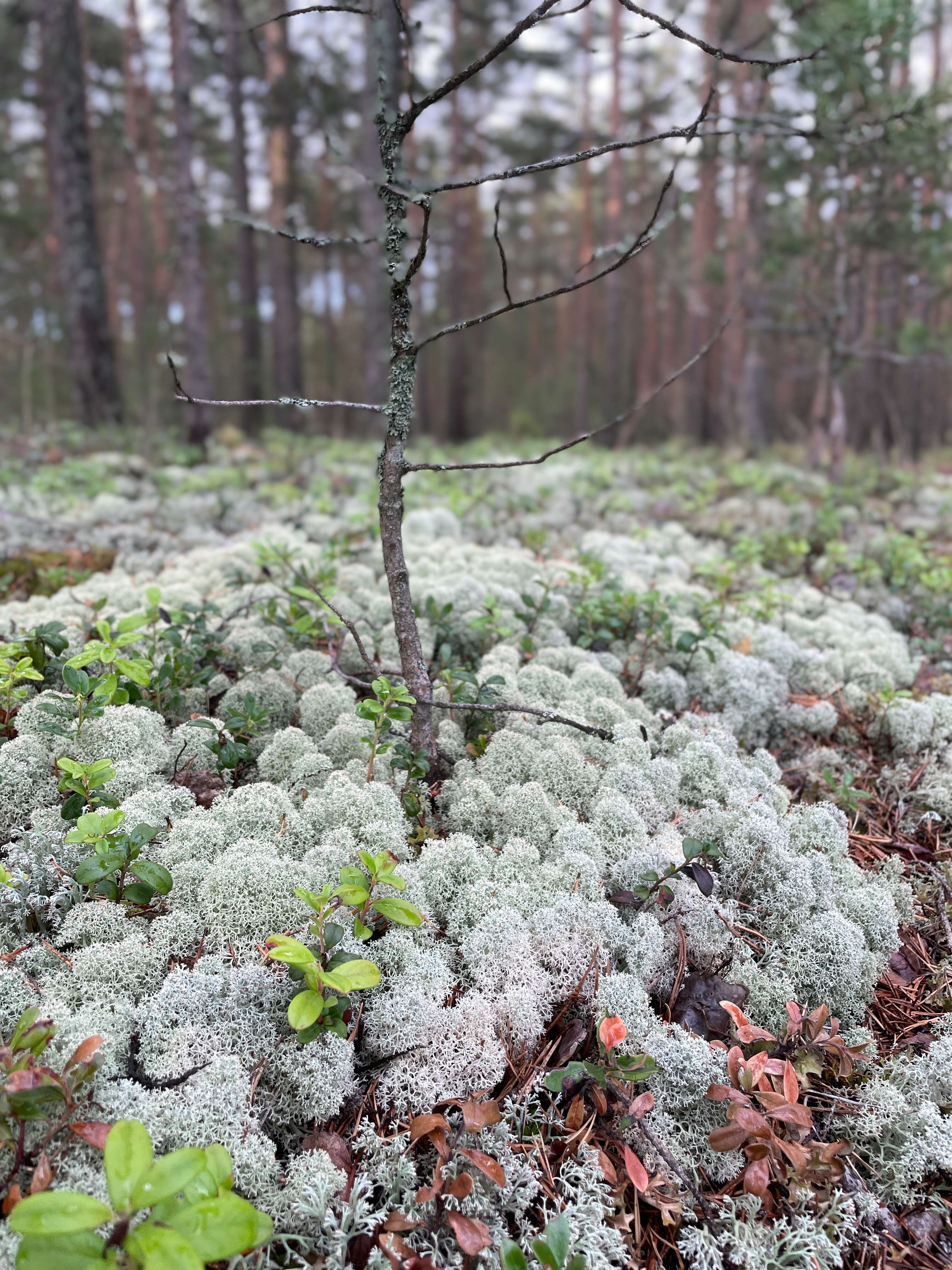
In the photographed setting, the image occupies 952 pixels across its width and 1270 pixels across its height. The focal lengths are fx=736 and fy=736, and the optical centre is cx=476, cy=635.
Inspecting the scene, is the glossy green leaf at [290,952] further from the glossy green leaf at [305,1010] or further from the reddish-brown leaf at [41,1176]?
the reddish-brown leaf at [41,1176]

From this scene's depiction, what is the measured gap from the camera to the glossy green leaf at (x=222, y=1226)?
1.11 meters

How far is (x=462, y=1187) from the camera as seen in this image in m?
1.35

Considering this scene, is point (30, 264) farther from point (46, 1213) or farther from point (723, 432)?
point (46, 1213)

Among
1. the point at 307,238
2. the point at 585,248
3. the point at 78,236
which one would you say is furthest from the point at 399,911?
the point at 585,248

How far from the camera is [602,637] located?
3.22 metres

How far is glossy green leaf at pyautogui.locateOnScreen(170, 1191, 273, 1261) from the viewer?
3.64 feet

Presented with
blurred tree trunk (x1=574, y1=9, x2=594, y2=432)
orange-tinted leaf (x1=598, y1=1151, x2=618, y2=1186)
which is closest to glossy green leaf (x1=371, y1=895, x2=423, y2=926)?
orange-tinted leaf (x1=598, y1=1151, x2=618, y2=1186)

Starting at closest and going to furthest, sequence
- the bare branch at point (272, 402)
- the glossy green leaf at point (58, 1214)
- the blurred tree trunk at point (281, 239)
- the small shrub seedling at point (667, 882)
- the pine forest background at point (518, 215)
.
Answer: the glossy green leaf at point (58, 1214), the bare branch at point (272, 402), the small shrub seedling at point (667, 882), the pine forest background at point (518, 215), the blurred tree trunk at point (281, 239)

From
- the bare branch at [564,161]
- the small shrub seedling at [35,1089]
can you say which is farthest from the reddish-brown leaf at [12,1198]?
the bare branch at [564,161]

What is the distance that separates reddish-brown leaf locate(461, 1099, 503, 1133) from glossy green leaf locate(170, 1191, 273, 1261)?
0.40m

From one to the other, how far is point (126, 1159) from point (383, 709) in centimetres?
118

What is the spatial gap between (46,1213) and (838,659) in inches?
127

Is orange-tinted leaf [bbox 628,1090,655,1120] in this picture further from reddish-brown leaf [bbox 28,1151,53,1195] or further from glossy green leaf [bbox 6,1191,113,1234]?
reddish-brown leaf [bbox 28,1151,53,1195]

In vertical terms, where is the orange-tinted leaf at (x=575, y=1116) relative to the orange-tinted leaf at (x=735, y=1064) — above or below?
below
